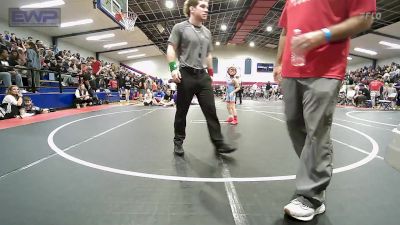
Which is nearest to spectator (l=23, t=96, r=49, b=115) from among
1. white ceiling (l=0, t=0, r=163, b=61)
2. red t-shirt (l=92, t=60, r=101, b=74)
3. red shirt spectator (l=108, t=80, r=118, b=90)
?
red t-shirt (l=92, t=60, r=101, b=74)

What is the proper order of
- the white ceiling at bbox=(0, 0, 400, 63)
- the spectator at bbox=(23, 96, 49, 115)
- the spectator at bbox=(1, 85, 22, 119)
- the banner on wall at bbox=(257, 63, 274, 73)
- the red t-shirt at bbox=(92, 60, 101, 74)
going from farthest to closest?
the banner on wall at bbox=(257, 63, 274, 73) → the red t-shirt at bbox=(92, 60, 101, 74) → the white ceiling at bbox=(0, 0, 400, 63) → the spectator at bbox=(23, 96, 49, 115) → the spectator at bbox=(1, 85, 22, 119)

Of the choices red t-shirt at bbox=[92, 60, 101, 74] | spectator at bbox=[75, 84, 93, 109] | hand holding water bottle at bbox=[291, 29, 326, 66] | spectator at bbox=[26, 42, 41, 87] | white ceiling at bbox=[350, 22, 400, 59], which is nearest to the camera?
hand holding water bottle at bbox=[291, 29, 326, 66]

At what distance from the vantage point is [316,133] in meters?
1.60

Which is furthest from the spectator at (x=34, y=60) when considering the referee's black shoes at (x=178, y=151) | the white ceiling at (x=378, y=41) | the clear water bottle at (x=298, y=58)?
the white ceiling at (x=378, y=41)

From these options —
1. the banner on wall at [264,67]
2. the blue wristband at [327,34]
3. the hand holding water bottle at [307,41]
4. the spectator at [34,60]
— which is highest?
the banner on wall at [264,67]

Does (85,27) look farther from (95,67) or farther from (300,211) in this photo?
(300,211)

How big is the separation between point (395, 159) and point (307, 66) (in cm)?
77

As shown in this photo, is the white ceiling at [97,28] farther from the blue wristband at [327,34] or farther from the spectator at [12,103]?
the blue wristband at [327,34]

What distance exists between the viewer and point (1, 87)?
741cm

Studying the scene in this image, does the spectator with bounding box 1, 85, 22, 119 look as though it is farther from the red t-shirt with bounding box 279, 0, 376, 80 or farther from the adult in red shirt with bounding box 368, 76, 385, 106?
the adult in red shirt with bounding box 368, 76, 385, 106

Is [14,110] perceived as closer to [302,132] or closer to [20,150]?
[20,150]

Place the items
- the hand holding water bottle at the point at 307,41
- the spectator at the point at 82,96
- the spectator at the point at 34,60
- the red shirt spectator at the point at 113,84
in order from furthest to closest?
the red shirt spectator at the point at 113,84 → the spectator at the point at 82,96 → the spectator at the point at 34,60 → the hand holding water bottle at the point at 307,41

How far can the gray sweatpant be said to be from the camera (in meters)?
1.59

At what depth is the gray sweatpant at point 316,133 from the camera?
1586 mm
